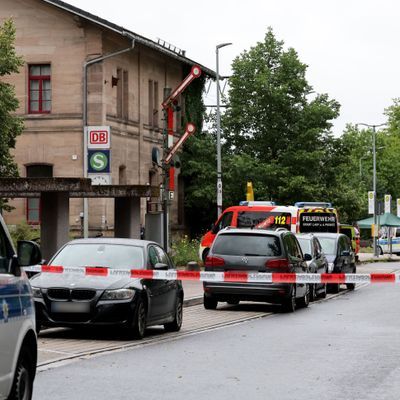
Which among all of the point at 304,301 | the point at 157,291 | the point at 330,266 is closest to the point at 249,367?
the point at 157,291

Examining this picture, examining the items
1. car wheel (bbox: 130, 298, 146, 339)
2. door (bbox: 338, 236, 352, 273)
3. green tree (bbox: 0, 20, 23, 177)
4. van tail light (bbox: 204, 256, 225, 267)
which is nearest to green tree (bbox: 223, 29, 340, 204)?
green tree (bbox: 0, 20, 23, 177)

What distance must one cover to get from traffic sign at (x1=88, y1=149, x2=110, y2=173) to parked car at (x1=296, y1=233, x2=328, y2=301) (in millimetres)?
5083

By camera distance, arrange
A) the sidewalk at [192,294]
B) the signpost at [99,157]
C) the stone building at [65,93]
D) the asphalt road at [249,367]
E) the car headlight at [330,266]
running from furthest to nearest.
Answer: the stone building at [65,93] → the car headlight at [330,266] → the signpost at [99,157] → the sidewalk at [192,294] → the asphalt road at [249,367]

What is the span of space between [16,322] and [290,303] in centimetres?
1587

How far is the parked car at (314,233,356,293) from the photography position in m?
33.3

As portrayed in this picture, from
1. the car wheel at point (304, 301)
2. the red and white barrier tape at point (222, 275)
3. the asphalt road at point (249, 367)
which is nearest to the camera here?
the asphalt road at point (249, 367)

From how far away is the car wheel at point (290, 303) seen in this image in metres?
24.0

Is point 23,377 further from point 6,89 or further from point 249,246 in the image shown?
point 6,89

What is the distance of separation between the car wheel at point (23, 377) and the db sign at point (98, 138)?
20335 millimetres

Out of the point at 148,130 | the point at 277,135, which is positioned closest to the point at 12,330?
the point at 148,130

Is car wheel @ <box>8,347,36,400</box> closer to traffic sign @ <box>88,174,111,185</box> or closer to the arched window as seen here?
traffic sign @ <box>88,174,111,185</box>

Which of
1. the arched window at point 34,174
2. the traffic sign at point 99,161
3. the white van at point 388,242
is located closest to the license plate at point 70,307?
the traffic sign at point 99,161

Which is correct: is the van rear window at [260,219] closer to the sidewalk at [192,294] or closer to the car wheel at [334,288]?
the sidewalk at [192,294]

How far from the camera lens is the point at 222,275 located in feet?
73.7
